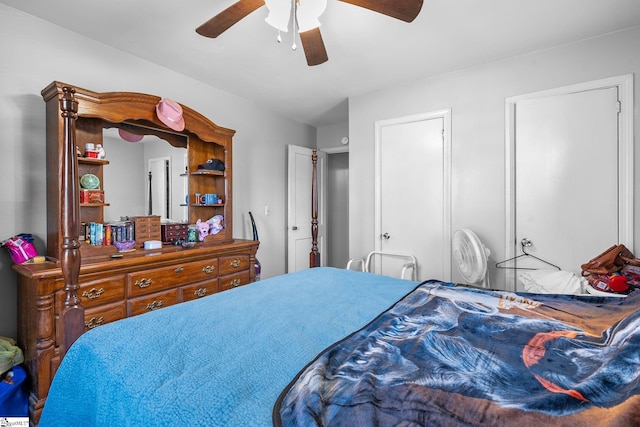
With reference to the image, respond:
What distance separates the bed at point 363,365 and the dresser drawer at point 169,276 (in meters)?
1.07

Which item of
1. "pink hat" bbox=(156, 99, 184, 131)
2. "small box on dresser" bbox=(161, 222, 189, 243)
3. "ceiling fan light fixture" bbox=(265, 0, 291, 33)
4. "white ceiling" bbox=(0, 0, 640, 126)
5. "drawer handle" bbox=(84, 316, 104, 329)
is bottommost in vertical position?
"drawer handle" bbox=(84, 316, 104, 329)

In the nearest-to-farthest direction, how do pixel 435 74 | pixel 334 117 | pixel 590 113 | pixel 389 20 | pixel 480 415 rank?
pixel 480 415
pixel 389 20
pixel 590 113
pixel 435 74
pixel 334 117

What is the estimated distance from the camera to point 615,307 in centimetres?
121

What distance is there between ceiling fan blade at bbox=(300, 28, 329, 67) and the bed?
5.16ft

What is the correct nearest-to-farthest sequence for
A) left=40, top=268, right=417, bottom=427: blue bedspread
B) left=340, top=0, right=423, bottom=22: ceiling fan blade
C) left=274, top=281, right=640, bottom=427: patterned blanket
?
left=274, top=281, right=640, bottom=427: patterned blanket → left=40, top=268, right=417, bottom=427: blue bedspread → left=340, top=0, right=423, bottom=22: ceiling fan blade

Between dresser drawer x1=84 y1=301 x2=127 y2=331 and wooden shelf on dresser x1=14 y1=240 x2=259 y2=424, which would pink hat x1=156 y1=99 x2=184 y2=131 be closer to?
wooden shelf on dresser x1=14 y1=240 x2=259 y2=424

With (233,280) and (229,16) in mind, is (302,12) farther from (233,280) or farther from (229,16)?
(233,280)

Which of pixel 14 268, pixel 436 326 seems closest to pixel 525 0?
pixel 436 326

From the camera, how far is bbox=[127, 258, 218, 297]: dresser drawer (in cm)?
221

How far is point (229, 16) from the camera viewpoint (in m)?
→ 1.73

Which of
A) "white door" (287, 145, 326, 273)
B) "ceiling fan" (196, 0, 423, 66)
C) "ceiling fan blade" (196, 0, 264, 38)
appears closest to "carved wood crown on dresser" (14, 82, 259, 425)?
"ceiling fan blade" (196, 0, 264, 38)

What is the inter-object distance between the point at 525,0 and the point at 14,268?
12.1 feet

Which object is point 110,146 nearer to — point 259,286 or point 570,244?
point 259,286

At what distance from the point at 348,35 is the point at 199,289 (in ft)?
8.03
